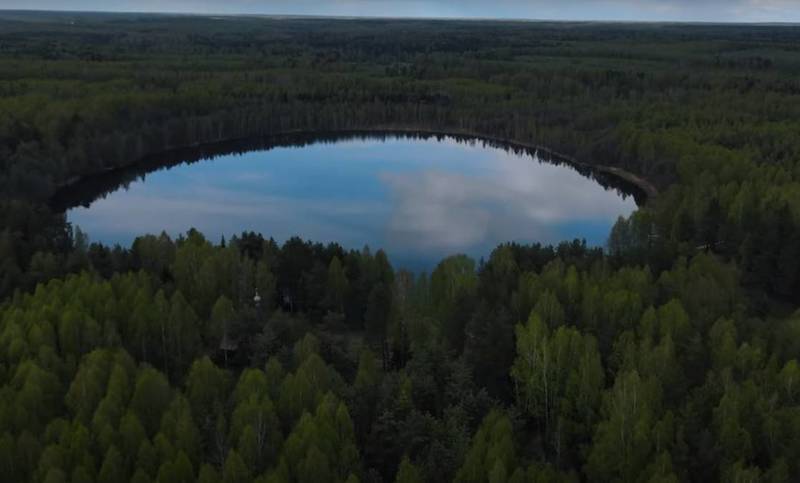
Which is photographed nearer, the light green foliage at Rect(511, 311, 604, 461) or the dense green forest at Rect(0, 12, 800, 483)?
the dense green forest at Rect(0, 12, 800, 483)

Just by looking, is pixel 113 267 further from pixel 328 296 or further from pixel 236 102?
pixel 236 102

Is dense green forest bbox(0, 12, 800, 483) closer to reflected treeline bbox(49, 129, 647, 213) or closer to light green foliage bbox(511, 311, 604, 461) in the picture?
light green foliage bbox(511, 311, 604, 461)

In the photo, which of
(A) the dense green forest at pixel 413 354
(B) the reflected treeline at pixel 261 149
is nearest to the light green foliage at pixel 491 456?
(A) the dense green forest at pixel 413 354

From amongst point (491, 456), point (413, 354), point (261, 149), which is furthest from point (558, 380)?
point (261, 149)

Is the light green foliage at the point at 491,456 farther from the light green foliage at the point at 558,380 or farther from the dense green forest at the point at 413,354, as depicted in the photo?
the light green foliage at the point at 558,380

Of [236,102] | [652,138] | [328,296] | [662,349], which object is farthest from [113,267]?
[236,102]

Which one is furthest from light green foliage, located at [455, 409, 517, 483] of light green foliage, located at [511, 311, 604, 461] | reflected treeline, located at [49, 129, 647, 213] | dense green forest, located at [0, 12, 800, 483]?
reflected treeline, located at [49, 129, 647, 213]

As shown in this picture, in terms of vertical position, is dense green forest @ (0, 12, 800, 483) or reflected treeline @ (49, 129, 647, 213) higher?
dense green forest @ (0, 12, 800, 483)

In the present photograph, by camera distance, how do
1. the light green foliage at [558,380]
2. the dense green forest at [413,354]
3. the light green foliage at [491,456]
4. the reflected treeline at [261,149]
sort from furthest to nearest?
the reflected treeline at [261,149]
the light green foliage at [558,380]
the dense green forest at [413,354]
the light green foliage at [491,456]

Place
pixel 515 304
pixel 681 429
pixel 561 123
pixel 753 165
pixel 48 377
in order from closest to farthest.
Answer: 1. pixel 681 429
2. pixel 48 377
3. pixel 515 304
4. pixel 753 165
5. pixel 561 123
